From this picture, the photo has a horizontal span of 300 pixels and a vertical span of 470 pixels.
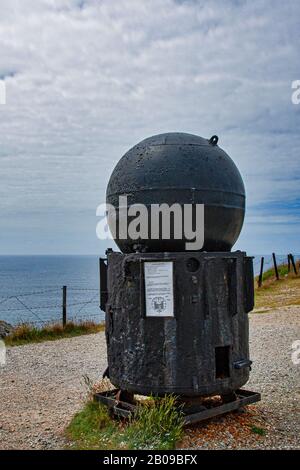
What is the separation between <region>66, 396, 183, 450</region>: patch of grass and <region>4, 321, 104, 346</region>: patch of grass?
25.6ft

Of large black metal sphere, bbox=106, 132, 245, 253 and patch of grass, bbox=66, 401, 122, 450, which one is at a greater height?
large black metal sphere, bbox=106, 132, 245, 253

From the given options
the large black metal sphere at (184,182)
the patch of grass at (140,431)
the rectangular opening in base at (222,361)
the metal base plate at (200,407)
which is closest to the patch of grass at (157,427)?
the patch of grass at (140,431)

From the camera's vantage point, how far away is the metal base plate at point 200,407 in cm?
592

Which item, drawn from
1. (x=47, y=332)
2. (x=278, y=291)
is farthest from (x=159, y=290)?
(x=278, y=291)

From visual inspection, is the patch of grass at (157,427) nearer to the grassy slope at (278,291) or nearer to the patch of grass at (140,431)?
the patch of grass at (140,431)

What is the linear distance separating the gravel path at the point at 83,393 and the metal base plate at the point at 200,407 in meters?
0.17

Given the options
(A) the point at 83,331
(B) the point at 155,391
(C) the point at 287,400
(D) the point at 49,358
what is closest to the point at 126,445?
(B) the point at 155,391

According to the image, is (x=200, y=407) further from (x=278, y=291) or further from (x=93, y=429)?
(x=278, y=291)

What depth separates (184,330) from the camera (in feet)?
19.0

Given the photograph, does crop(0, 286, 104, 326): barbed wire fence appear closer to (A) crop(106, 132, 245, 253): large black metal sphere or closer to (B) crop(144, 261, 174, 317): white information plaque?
(A) crop(106, 132, 245, 253): large black metal sphere

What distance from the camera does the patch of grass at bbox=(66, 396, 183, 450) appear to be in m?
5.46

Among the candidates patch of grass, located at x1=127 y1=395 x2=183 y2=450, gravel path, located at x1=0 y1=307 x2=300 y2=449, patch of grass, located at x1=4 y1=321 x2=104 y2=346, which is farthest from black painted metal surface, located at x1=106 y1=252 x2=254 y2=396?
patch of grass, located at x1=4 y1=321 x2=104 y2=346

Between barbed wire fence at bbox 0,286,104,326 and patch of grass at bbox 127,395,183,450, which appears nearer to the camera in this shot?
patch of grass at bbox 127,395,183,450

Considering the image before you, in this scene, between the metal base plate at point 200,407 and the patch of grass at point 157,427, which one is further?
the metal base plate at point 200,407
